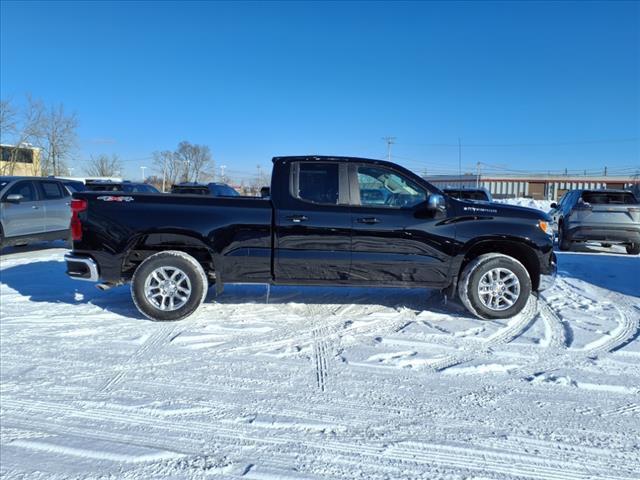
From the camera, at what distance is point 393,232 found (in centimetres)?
497

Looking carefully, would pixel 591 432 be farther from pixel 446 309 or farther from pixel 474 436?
pixel 446 309

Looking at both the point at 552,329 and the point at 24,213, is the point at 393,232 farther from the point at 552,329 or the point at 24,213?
the point at 24,213

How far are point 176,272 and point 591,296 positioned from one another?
580 centimetres

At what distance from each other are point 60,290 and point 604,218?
440 inches

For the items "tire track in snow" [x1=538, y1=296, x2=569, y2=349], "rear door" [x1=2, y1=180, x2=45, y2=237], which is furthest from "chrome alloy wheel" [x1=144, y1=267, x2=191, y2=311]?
"rear door" [x1=2, y1=180, x2=45, y2=237]

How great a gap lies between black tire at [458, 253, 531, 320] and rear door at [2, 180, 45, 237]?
9.58m

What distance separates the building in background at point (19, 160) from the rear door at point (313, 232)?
43572mm

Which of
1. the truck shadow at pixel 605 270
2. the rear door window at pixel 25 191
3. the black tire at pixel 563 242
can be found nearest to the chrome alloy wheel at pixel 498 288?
the truck shadow at pixel 605 270

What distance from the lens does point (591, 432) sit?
281cm

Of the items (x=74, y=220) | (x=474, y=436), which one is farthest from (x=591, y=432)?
(x=74, y=220)

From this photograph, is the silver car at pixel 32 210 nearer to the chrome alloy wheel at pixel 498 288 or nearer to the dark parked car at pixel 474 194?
the chrome alloy wheel at pixel 498 288

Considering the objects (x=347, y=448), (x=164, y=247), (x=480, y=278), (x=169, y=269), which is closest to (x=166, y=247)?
(x=164, y=247)

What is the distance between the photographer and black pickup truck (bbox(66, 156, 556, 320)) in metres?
4.93

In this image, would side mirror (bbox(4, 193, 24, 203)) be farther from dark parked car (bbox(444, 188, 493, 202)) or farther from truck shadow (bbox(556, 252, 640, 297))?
truck shadow (bbox(556, 252, 640, 297))
